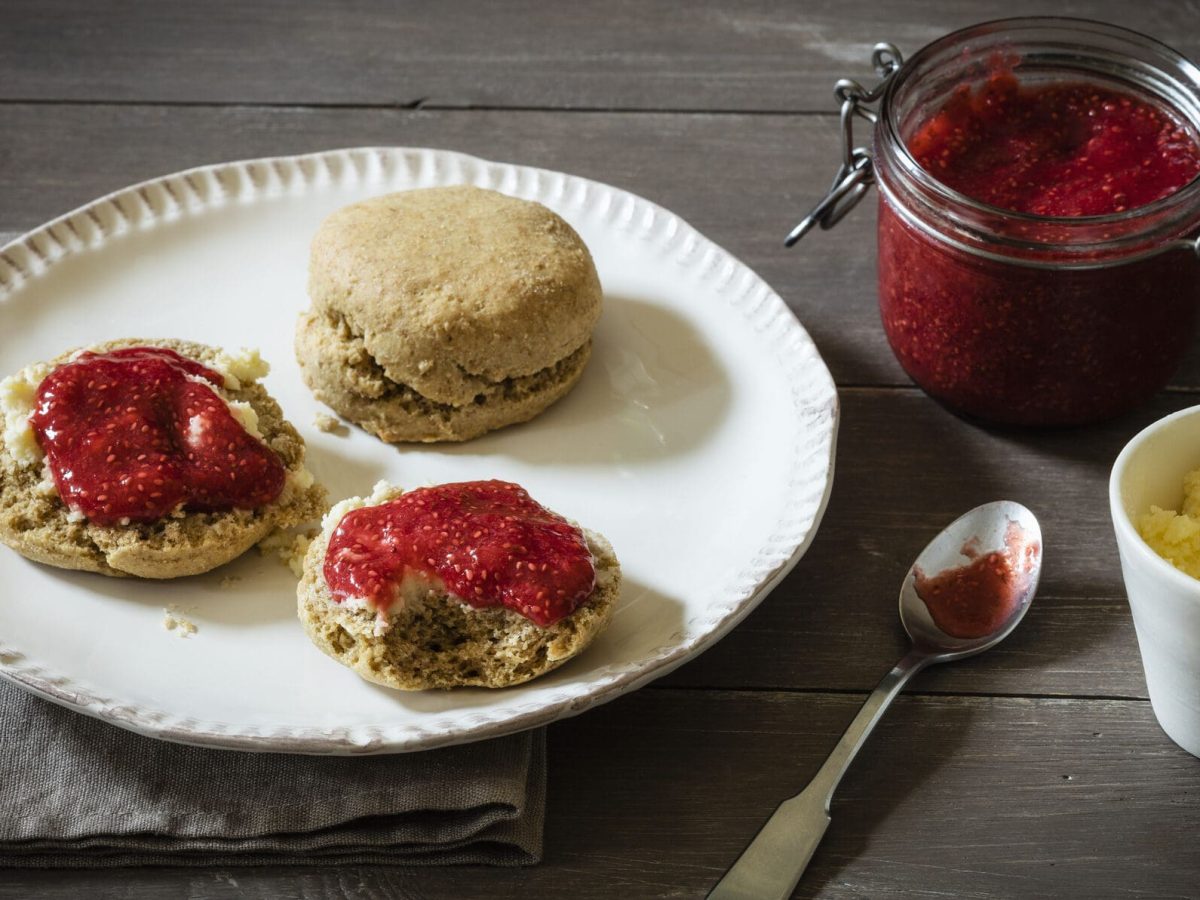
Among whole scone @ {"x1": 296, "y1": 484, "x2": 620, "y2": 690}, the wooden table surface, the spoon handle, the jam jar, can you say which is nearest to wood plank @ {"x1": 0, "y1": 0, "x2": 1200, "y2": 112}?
the wooden table surface

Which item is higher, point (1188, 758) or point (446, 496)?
point (446, 496)

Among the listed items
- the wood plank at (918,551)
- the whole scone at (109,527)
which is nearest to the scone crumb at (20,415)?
the whole scone at (109,527)

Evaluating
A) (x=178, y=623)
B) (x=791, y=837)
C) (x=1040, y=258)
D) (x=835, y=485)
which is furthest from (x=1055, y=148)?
(x=178, y=623)

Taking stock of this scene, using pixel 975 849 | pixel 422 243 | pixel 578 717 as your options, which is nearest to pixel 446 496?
pixel 578 717

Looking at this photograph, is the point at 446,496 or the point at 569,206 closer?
the point at 446,496

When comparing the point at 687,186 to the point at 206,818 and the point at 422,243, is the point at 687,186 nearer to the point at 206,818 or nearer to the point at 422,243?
the point at 422,243

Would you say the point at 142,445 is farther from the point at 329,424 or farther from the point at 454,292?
the point at 454,292

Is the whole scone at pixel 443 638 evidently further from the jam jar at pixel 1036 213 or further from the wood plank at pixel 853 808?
the jam jar at pixel 1036 213
